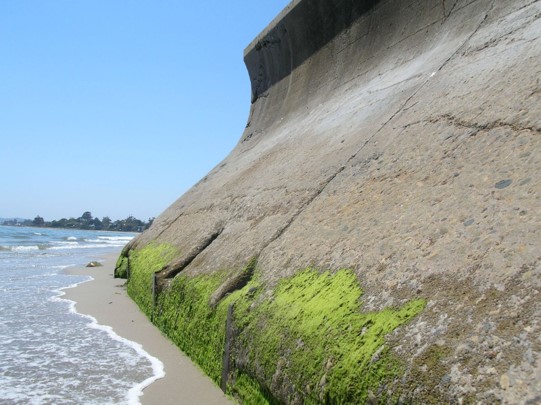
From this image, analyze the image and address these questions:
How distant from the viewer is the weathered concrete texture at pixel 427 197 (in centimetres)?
131

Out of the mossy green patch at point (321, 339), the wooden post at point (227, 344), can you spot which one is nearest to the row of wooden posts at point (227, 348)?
the wooden post at point (227, 344)

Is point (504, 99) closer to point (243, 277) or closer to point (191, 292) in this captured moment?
point (243, 277)

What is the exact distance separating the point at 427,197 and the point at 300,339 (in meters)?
0.80

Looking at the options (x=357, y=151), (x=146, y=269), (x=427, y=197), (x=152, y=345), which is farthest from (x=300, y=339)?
(x=146, y=269)

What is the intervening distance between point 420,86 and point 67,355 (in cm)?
305

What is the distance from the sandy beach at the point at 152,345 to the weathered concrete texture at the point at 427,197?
0.55 m

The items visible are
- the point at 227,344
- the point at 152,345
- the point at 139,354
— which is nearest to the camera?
the point at 227,344

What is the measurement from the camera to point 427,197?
2.09m

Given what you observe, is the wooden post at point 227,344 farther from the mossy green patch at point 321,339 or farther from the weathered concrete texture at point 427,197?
the weathered concrete texture at point 427,197

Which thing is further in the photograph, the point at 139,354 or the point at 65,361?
the point at 139,354

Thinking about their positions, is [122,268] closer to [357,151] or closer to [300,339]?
[357,151]

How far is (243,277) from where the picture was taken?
8.85 feet

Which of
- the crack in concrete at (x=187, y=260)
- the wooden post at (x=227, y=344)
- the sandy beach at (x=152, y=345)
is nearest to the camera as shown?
the wooden post at (x=227, y=344)

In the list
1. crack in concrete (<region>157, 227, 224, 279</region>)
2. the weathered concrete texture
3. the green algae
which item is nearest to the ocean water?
the green algae
